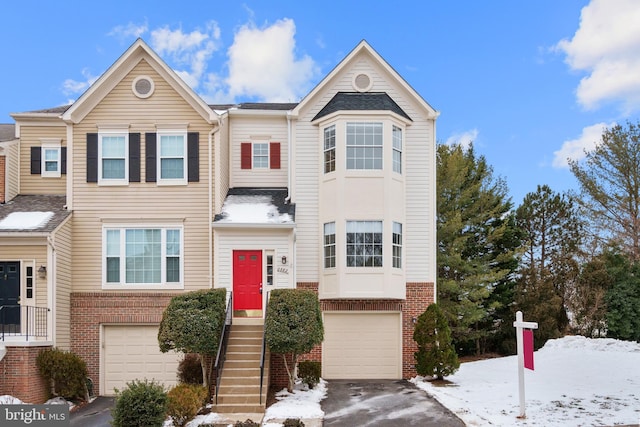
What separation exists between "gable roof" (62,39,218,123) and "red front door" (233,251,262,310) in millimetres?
4173

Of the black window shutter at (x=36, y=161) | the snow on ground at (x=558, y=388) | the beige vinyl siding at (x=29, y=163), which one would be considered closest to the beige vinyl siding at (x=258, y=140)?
the beige vinyl siding at (x=29, y=163)

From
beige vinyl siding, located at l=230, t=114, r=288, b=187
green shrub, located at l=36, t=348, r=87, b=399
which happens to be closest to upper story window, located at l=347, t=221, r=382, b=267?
beige vinyl siding, located at l=230, t=114, r=288, b=187

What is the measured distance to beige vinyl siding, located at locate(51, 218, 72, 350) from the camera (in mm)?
18562

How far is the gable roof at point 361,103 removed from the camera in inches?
790

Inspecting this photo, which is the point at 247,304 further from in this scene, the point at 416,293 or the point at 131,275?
the point at 416,293

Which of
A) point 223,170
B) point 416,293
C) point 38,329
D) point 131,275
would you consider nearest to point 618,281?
point 416,293

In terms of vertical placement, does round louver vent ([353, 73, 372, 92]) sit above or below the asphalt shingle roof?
above

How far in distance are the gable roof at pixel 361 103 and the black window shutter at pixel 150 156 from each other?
193 inches

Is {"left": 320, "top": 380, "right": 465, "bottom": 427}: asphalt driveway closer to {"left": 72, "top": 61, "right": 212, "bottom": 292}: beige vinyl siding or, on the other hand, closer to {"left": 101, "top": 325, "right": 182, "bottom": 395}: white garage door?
{"left": 101, "top": 325, "right": 182, "bottom": 395}: white garage door

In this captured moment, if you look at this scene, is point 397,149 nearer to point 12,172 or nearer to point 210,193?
point 210,193

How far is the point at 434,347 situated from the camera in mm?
19188

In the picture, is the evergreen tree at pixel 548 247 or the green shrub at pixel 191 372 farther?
the evergreen tree at pixel 548 247

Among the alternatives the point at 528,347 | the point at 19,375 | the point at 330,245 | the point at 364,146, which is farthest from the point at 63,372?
the point at 528,347

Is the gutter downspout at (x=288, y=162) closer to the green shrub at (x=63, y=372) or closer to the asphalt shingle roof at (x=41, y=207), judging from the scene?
the asphalt shingle roof at (x=41, y=207)
